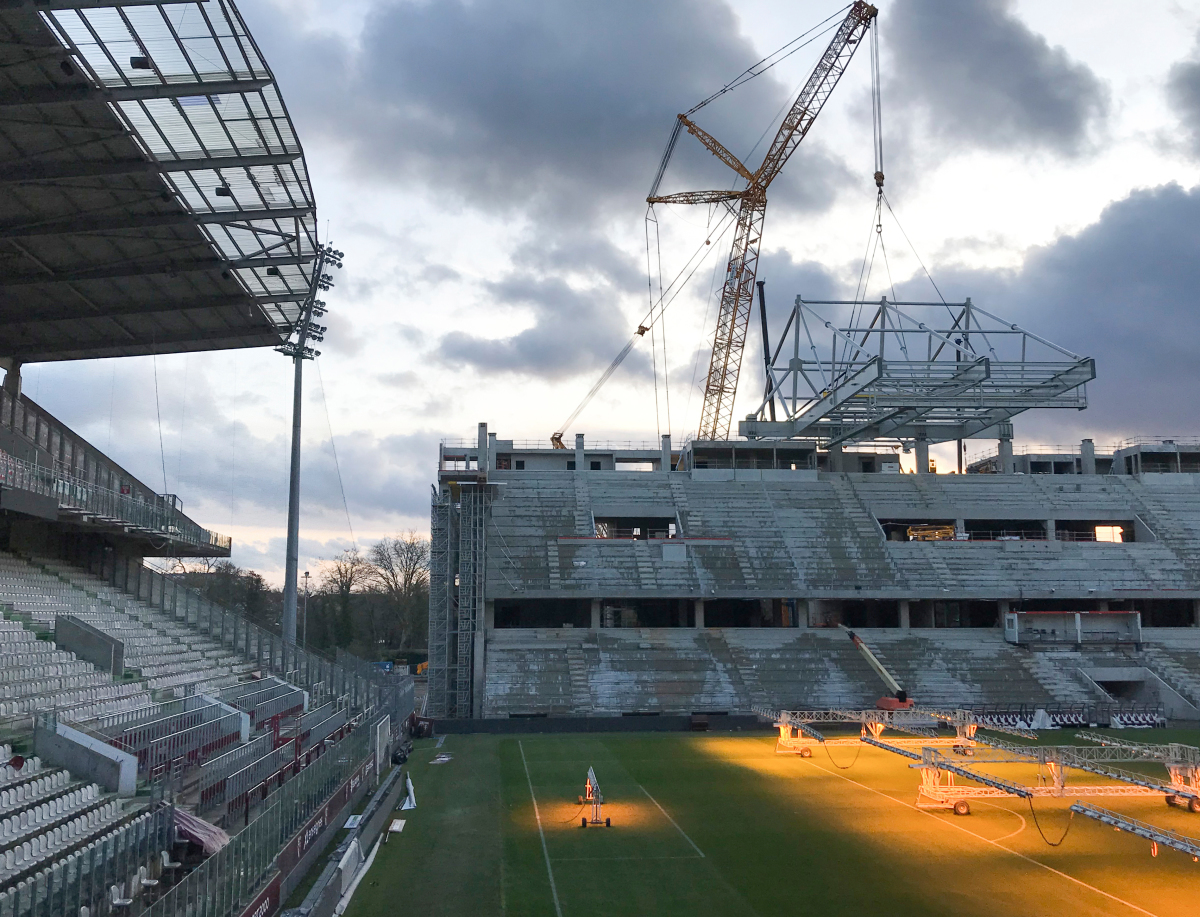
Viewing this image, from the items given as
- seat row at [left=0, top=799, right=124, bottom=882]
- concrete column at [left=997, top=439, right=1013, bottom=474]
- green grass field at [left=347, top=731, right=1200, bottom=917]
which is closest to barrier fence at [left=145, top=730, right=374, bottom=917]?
green grass field at [left=347, top=731, right=1200, bottom=917]

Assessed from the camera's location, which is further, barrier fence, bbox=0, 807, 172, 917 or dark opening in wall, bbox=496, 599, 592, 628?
dark opening in wall, bbox=496, 599, 592, 628

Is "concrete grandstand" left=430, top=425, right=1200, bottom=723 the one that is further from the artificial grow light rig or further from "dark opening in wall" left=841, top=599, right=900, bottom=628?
the artificial grow light rig

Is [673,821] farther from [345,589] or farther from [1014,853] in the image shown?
[345,589]

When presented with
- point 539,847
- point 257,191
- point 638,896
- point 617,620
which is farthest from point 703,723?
point 257,191

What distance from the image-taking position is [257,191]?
2531 centimetres

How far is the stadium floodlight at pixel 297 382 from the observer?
32.4 m

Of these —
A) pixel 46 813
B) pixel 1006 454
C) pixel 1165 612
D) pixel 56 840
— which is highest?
pixel 1006 454

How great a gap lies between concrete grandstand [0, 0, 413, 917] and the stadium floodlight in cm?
47

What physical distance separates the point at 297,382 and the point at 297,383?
5 centimetres

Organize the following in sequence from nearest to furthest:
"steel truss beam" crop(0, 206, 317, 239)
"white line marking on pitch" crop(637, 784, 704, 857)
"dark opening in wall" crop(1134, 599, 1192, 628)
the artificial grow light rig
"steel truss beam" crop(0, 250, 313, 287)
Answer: "white line marking on pitch" crop(637, 784, 704, 857) < the artificial grow light rig < "steel truss beam" crop(0, 206, 317, 239) < "steel truss beam" crop(0, 250, 313, 287) < "dark opening in wall" crop(1134, 599, 1192, 628)

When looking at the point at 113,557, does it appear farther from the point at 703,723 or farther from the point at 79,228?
the point at 703,723

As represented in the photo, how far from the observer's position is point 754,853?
63.3 feet

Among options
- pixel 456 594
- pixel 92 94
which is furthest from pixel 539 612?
pixel 92 94

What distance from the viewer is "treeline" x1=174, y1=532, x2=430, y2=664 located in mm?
87438
